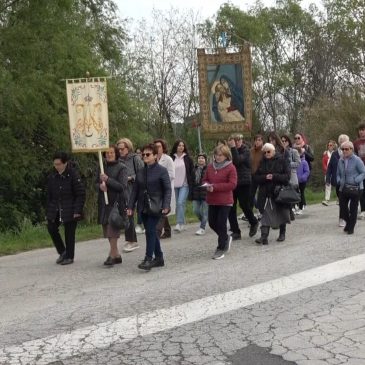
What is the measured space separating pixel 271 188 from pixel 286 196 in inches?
11.6

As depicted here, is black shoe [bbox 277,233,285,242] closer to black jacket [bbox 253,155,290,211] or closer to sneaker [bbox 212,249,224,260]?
black jacket [bbox 253,155,290,211]

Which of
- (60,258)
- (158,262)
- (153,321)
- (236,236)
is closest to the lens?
(153,321)

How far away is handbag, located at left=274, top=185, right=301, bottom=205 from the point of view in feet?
30.8

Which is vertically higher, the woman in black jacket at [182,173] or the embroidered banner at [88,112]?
the embroidered banner at [88,112]

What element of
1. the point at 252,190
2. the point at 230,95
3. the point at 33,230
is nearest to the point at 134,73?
the point at 230,95

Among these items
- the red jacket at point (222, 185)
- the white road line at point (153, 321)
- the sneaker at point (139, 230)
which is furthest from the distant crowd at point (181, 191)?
the white road line at point (153, 321)

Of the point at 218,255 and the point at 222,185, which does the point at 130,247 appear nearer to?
the point at 218,255

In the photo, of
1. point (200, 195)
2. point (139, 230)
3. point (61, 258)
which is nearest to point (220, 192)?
point (200, 195)

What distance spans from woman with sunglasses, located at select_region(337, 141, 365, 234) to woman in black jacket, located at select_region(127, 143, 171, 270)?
3.79 m

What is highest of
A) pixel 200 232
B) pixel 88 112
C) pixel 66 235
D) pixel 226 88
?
pixel 226 88

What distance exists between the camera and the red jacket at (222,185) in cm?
855

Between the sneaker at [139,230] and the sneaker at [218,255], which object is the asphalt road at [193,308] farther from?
the sneaker at [139,230]

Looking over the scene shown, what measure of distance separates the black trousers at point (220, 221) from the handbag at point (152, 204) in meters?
1.18

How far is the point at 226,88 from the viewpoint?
55.8 feet
